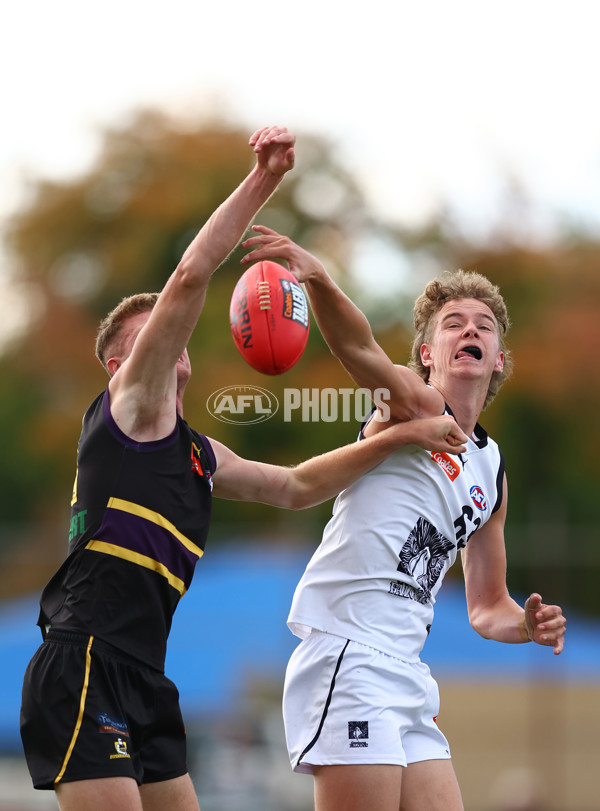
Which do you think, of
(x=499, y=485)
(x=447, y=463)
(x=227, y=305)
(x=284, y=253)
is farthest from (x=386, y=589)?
(x=227, y=305)

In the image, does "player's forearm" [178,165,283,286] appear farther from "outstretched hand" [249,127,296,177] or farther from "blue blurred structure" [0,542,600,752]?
"blue blurred structure" [0,542,600,752]

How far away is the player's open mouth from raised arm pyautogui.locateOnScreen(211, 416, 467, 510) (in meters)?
0.45

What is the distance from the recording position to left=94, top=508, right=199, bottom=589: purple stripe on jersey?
378 centimetres

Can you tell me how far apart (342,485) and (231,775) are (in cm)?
828

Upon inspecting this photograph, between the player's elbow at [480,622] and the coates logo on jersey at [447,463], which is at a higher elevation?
the coates logo on jersey at [447,463]

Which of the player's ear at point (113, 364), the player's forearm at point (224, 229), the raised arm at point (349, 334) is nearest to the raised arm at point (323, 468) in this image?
the raised arm at point (349, 334)

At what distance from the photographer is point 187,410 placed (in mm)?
18344

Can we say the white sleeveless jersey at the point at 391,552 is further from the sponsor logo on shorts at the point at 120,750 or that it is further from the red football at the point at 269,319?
the sponsor logo on shorts at the point at 120,750

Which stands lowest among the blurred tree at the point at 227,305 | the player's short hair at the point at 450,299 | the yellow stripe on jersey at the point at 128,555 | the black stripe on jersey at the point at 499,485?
the yellow stripe on jersey at the point at 128,555

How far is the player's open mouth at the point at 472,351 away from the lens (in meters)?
4.63

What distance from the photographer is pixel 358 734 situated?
404cm

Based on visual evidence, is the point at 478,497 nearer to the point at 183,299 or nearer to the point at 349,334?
the point at 349,334

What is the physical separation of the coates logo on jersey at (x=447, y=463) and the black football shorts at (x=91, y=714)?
1426 millimetres

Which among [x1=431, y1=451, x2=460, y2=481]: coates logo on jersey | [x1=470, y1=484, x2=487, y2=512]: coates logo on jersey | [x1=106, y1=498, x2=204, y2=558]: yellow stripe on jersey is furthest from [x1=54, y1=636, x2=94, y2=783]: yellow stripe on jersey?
[x1=470, y1=484, x2=487, y2=512]: coates logo on jersey
